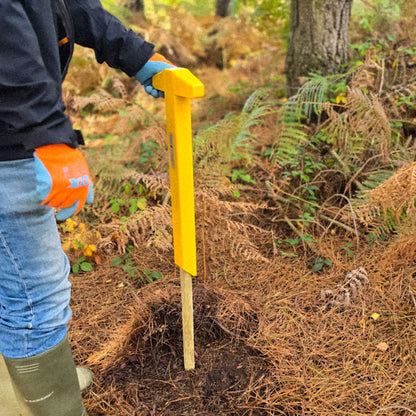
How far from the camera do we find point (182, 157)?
149 centimetres

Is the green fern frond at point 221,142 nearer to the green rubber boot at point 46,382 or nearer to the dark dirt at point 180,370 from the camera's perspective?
the dark dirt at point 180,370

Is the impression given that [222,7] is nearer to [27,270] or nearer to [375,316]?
[375,316]

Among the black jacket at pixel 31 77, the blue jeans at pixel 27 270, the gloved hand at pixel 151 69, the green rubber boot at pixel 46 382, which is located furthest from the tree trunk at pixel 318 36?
the green rubber boot at pixel 46 382

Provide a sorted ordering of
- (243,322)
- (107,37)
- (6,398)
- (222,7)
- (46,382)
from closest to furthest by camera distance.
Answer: (46,382) → (107,37) → (6,398) → (243,322) → (222,7)

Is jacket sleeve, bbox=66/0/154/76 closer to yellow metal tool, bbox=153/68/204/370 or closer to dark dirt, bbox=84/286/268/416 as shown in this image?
yellow metal tool, bbox=153/68/204/370

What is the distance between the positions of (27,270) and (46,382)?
0.46 metres

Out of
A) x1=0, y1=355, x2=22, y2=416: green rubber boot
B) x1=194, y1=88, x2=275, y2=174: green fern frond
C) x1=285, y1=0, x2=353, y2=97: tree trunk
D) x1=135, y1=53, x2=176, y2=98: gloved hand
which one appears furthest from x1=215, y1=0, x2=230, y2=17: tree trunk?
x1=0, y1=355, x2=22, y2=416: green rubber boot

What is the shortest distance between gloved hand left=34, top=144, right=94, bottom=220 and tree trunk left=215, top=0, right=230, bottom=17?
743 centimetres

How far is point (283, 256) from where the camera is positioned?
8.52ft

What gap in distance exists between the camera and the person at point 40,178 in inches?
44.3

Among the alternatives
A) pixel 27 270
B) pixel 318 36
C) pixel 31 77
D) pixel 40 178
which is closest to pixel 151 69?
pixel 31 77

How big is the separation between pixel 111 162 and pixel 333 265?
1.97m

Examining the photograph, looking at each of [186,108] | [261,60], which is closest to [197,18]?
[261,60]

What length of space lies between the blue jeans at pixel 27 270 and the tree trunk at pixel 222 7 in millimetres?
7476
